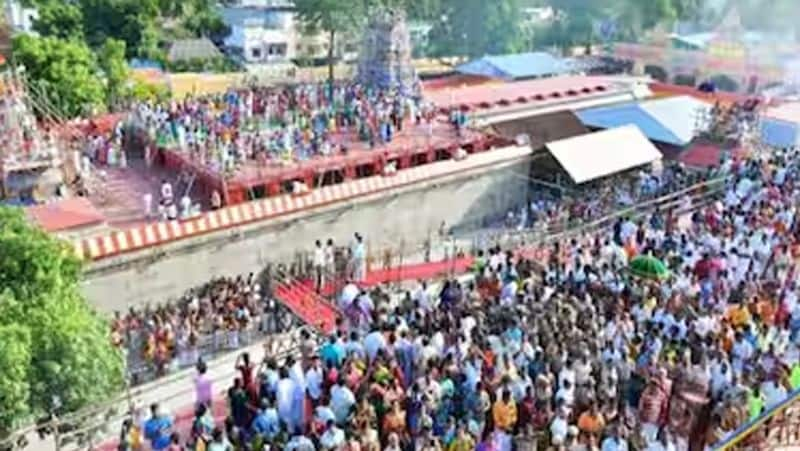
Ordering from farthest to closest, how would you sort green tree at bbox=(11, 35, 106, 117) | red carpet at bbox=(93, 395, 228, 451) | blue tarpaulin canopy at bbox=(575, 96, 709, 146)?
blue tarpaulin canopy at bbox=(575, 96, 709, 146) < green tree at bbox=(11, 35, 106, 117) < red carpet at bbox=(93, 395, 228, 451)

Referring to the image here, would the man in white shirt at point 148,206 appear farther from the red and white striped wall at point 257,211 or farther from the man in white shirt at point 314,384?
the man in white shirt at point 314,384

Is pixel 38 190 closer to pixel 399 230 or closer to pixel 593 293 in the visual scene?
pixel 399 230

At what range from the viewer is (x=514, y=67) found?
41750 mm

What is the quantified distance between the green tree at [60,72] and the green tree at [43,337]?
1549 cm

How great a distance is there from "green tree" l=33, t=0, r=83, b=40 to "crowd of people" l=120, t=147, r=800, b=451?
91.6 feet

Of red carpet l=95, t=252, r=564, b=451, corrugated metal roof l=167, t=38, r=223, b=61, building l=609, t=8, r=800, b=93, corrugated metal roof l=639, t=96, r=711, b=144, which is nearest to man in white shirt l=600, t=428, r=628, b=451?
red carpet l=95, t=252, r=564, b=451

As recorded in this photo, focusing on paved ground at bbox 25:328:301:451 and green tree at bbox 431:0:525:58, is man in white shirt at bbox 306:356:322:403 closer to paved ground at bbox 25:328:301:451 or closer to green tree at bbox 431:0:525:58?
paved ground at bbox 25:328:301:451

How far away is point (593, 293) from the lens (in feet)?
45.7

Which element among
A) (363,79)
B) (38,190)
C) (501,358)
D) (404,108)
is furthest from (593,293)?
(363,79)

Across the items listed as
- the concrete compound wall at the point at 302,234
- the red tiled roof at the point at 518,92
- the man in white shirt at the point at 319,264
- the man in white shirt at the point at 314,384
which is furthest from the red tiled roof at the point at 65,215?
the red tiled roof at the point at 518,92

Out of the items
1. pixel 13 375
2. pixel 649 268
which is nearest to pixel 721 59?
pixel 649 268

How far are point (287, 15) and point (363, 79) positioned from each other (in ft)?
87.9

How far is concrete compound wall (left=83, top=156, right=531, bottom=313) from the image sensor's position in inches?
715

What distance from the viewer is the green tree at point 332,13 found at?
133ft
